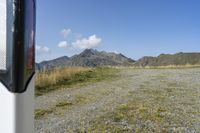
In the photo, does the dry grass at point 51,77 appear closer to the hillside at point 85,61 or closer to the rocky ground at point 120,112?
the hillside at point 85,61

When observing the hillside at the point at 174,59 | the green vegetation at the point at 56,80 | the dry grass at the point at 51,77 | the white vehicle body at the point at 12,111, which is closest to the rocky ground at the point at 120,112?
the green vegetation at the point at 56,80

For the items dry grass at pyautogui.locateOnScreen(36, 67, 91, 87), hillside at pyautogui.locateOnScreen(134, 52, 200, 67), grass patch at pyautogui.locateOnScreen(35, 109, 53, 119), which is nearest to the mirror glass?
grass patch at pyautogui.locateOnScreen(35, 109, 53, 119)

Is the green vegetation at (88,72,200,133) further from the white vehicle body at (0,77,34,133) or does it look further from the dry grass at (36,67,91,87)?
the white vehicle body at (0,77,34,133)

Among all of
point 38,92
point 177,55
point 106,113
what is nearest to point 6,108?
point 106,113

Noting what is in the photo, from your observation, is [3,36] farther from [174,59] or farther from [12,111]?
[174,59]

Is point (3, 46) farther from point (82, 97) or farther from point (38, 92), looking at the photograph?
point (38, 92)

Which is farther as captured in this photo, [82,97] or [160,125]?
[82,97]

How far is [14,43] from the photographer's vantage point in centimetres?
69

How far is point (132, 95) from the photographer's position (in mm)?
6906

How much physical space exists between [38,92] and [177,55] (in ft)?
403

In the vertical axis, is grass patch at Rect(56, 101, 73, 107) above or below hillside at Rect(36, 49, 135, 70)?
below

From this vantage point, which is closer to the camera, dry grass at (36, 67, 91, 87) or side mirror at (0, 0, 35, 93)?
side mirror at (0, 0, 35, 93)

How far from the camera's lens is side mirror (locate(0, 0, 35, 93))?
688mm

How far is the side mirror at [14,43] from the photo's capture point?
27.1 inches
